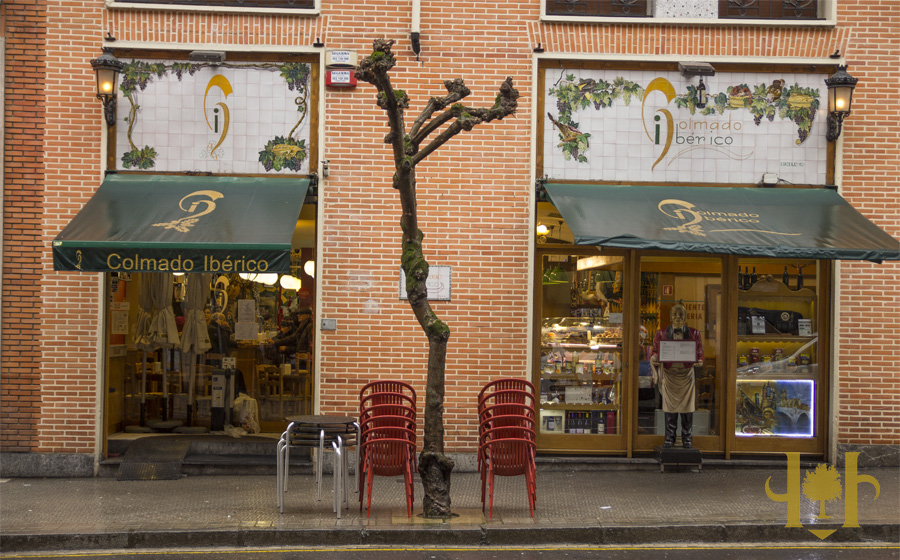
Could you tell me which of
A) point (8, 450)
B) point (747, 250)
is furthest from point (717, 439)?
point (8, 450)

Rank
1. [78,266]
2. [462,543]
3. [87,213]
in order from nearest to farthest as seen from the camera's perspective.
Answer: [462,543] < [78,266] < [87,213]

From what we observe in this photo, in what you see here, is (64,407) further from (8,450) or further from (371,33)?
(371,33)

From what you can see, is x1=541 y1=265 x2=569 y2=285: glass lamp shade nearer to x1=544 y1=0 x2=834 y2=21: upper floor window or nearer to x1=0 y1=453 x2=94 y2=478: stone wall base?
x1=544 y1=0 x2=834 y2=21: upper floor window

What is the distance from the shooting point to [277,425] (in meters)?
11.5

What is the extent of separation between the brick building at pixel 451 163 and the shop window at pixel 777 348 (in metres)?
0.17

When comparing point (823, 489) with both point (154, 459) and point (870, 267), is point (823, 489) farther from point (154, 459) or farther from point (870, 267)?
point (154, 459)

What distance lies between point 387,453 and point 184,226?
3.46m

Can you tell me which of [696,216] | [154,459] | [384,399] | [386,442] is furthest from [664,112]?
[154,459]

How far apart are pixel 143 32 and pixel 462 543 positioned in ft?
23.7

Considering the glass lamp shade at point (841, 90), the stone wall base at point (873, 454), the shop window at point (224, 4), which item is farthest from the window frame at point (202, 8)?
the stone wall base at point (873, 454)

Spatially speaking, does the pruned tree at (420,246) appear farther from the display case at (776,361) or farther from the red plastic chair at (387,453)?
the display case at (776,361)

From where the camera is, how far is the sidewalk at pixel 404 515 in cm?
770

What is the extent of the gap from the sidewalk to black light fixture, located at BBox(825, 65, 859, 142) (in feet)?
14.1

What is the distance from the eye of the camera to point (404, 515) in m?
8.33
